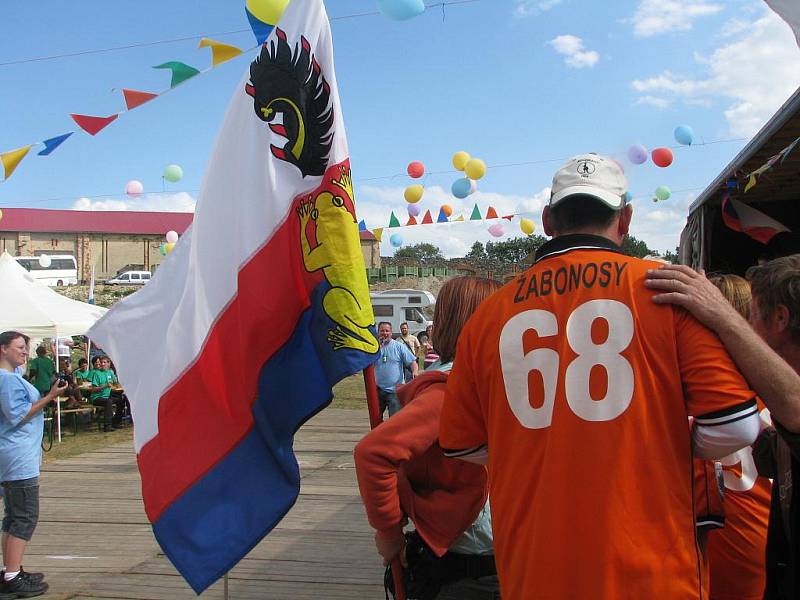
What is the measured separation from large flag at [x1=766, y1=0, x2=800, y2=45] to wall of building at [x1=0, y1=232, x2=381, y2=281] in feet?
227

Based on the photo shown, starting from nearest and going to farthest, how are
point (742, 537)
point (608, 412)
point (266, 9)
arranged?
point (608, 412) < point (742, 537) < point (266, 9)

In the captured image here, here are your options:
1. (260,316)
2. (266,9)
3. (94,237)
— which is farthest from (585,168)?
(94,237)

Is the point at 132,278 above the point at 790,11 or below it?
above

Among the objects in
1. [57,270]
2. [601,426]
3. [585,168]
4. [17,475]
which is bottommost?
[17,475]

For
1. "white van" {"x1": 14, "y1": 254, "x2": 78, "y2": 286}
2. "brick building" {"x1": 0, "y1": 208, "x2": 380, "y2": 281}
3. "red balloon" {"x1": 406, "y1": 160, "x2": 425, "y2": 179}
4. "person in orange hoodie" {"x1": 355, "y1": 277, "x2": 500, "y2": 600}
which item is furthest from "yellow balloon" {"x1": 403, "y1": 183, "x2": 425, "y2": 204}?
"brick building" {"x1": 0, "y1": 208, "x2": 380, "y2": 281}

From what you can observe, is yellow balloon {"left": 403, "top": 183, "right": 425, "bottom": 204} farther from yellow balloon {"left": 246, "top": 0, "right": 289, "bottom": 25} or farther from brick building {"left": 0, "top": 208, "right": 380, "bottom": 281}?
brick building {"left": 0, "top": 208, "right": 380, "bottom": 281}

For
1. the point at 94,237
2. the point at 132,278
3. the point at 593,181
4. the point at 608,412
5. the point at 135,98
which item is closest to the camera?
the point at 608,412

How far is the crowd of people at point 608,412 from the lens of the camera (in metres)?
1.61

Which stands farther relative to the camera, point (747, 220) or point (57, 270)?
point (57, 270)

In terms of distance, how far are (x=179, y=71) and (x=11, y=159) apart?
242 centimetres

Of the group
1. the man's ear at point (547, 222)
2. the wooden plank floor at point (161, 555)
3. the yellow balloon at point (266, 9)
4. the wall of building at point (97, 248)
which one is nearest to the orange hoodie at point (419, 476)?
the man's ear at point (547, 222)

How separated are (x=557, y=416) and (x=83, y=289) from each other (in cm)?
5308

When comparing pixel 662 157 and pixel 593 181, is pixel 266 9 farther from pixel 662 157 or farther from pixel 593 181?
pixel 662 157

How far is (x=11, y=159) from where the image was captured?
6.22 m
